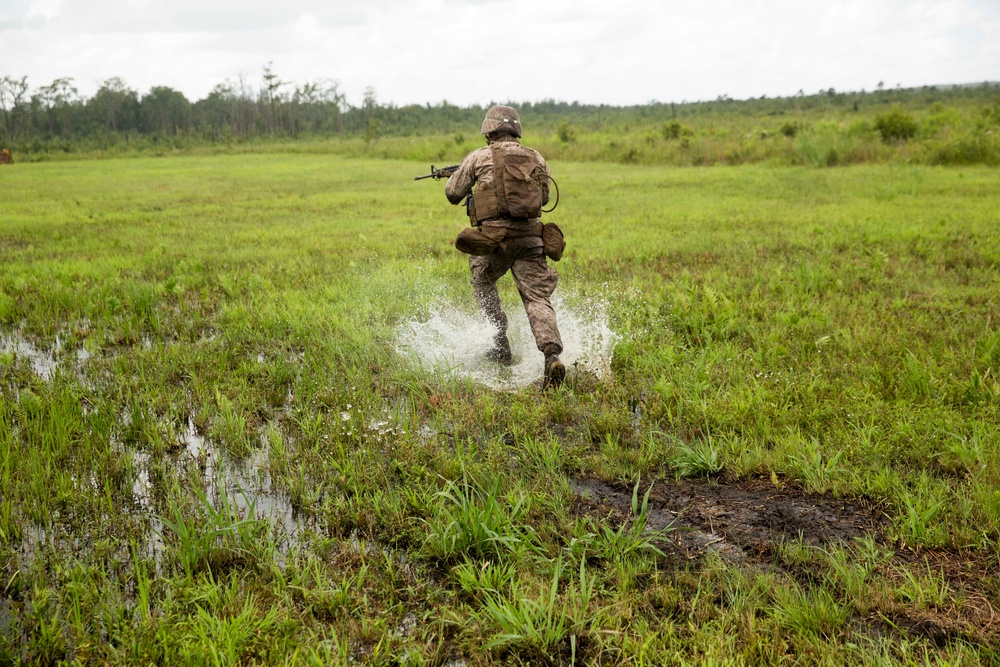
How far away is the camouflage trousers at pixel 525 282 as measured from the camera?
198 inches

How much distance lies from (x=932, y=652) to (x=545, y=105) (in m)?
101

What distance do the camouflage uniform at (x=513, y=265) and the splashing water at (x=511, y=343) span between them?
1.16ft

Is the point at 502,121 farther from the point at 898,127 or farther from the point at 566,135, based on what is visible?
the point at 566,135

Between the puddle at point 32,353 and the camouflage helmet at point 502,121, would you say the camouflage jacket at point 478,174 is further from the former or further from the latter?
the puddle at point 32,353

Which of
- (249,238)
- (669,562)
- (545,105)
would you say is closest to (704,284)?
(669,562)

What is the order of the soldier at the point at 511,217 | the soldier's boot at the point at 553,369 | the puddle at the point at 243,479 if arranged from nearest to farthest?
1. the puddle at the point at 243,479
2. the soldier's boot at the point at 553,369
3. the soldier at the point at 511,217

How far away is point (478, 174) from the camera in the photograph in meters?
5.15

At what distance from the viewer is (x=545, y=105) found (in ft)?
318

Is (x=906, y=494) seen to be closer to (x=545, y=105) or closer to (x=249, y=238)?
(x=249, y=238)

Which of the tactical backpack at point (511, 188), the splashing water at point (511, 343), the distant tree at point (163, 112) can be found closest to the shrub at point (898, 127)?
the splashing water at point (511, 343)

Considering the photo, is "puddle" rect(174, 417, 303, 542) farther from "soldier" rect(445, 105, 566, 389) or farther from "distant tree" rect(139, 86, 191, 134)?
"distant tree" rect(139, 86, 191, 134)

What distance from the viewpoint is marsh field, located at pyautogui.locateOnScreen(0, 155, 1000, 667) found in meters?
2.46

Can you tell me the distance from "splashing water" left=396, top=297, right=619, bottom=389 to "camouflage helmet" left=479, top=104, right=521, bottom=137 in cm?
179

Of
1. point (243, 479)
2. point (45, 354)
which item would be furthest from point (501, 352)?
point (45, 354)
